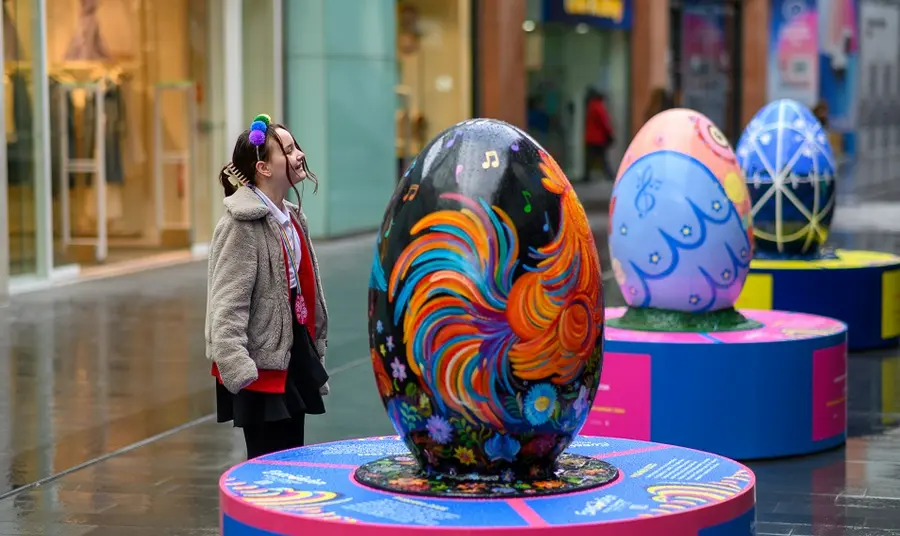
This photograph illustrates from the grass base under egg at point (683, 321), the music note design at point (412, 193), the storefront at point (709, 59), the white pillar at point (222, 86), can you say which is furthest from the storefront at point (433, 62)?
the music note design at point (412, 193)

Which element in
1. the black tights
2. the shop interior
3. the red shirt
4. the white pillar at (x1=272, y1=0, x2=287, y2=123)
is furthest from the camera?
the red shirt

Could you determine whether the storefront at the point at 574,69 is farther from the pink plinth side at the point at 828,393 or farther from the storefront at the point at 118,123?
the pink plinth side at the point at 828,393

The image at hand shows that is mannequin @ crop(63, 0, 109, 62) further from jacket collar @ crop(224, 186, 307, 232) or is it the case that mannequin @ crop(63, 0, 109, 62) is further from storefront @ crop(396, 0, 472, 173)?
jacket collar @ crop(224, 186, 307, 232)

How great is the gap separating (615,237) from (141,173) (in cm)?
1274

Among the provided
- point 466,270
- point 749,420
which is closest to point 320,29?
point 749,420

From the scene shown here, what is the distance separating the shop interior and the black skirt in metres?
11.0

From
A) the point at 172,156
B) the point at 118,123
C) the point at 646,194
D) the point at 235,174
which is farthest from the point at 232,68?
the point at 235,174

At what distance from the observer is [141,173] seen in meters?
20.3

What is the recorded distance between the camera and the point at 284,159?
18.0 ft

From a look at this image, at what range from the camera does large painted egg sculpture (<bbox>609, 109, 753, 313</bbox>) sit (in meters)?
8.20

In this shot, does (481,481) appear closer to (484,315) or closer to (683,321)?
(484,315)

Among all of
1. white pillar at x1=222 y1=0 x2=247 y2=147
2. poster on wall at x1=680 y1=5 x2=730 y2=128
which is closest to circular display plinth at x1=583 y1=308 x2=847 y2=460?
white pillar at x1=222 y1=0 x2=247 y2=147

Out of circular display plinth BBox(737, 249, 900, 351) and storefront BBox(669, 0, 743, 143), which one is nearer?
circular display plinth BBox(737, 249, 900, 351)

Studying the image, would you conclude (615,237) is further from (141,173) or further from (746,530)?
(141,173)
